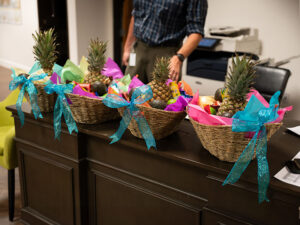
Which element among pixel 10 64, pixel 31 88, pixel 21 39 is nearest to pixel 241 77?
pixel 31 88

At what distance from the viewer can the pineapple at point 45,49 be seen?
5.35 feet

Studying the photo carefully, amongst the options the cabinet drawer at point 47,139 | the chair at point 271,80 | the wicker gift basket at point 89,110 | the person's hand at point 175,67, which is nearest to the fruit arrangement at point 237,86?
the wicker gift basket at point 89,110

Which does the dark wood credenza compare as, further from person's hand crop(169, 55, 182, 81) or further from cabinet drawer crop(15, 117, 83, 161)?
person's hand crop(169, 55, 182, 81)

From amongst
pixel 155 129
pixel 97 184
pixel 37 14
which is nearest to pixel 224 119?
pixel 155 129

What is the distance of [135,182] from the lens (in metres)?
1.46

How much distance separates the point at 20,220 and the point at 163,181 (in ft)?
3.79

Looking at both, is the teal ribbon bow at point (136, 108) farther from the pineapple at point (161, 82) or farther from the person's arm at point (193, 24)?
the person's arm at point (193, 24)

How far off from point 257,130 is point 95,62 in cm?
85

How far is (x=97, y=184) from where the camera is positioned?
162 centimetres

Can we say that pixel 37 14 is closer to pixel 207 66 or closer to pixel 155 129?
pixel 207 66

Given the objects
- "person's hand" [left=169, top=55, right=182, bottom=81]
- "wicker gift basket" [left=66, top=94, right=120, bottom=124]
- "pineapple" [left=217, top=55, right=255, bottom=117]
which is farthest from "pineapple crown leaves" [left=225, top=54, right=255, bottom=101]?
"person's hand" [left=169, top=55, right=182, bottom=81]

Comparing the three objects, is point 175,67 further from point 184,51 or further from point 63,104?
point 63,104

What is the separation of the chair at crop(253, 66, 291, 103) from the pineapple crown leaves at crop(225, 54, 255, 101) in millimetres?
1724

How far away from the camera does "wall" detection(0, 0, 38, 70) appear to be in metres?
6.37
